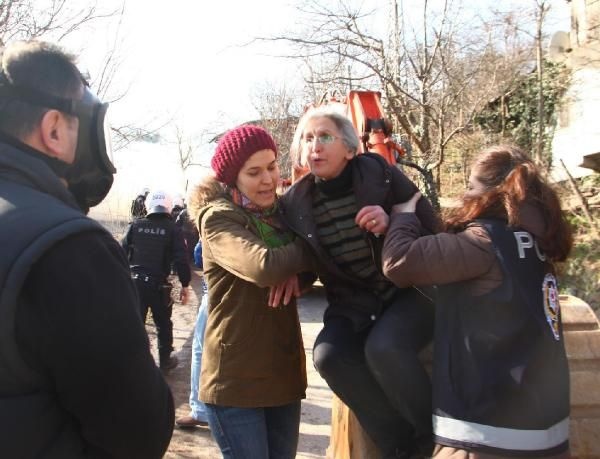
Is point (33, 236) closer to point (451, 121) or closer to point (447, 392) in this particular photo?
point (447, 392)

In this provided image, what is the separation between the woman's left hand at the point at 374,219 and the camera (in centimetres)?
219

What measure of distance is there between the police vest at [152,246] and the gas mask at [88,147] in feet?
16.2

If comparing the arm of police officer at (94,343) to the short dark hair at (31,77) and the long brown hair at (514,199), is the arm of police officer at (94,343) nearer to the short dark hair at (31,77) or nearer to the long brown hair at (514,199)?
the short dark hair at (31,77)

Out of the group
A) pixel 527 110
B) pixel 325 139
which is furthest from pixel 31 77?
pixel 527 110

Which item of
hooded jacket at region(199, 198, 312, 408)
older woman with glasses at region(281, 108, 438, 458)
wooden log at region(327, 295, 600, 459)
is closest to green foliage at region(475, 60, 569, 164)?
wooden log at region(327, 295, 600, 459)

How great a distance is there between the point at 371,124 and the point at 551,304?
335cm

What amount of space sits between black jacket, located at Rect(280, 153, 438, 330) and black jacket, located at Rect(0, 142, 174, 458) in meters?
1.14

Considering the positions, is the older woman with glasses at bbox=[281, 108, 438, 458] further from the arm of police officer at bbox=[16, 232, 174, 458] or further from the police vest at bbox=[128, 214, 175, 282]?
the police vest at bbox=[128, 214, 175, 282]

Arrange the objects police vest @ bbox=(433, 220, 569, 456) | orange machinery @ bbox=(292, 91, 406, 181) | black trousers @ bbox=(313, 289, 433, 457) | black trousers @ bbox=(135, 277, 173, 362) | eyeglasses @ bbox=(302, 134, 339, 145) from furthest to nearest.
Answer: black trousers @ bbox=(135, 277, 173, 362) → orange machinery @ bbox=(292, 91, 406, 181) → eyeglasses @ bbox=(302, 134, 339, 145) → black trousers @ bbox=(313, 289, 433, 457) → police vest @ bbox=(433, 220, 569, 456)

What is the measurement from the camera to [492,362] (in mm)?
1891

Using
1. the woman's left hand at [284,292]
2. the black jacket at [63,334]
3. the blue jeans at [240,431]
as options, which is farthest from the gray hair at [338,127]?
the black jacket at [63,334]

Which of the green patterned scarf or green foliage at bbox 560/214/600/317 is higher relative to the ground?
the green patterned scarf

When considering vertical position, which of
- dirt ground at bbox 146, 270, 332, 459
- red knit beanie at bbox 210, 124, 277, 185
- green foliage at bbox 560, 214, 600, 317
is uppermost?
red knit beanie at bbox 210, 124, 277, 185

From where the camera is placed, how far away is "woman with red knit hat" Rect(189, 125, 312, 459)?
221 centimetres
